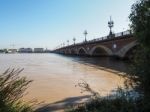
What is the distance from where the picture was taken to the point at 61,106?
11.5 meters

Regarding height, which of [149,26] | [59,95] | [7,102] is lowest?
[59,95]

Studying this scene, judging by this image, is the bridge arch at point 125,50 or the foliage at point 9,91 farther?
the bridge arch at point 125,50

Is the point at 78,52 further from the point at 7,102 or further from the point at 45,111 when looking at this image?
the point at 7,102

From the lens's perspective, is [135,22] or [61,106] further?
[61,106]

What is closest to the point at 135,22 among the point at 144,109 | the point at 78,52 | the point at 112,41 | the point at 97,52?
the point at 144,109

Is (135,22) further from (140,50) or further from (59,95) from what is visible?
(59,95)

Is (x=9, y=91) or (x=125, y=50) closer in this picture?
(x=9, y=91)

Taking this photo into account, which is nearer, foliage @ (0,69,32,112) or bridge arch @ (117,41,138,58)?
foliage @ (0,69,32,112)

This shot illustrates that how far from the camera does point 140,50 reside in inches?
293

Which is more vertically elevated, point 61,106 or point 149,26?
point 149,26

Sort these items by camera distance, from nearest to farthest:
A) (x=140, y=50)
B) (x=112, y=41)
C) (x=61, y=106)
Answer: (x=140, y=50) → (x=61, y=106) → (x=112, y=41)

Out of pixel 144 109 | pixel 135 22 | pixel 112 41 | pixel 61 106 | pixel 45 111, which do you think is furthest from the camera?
pixel 112 41

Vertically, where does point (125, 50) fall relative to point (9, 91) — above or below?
below

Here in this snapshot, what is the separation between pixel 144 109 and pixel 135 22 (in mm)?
2487
